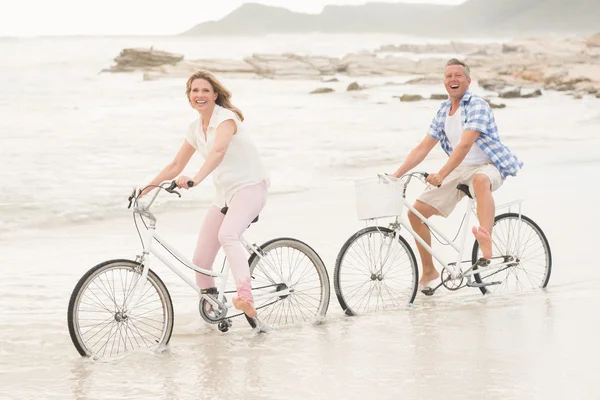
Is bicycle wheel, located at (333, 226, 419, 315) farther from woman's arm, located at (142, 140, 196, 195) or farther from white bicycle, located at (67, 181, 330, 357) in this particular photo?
woman's arm, located at (142, 140, 196, 195)

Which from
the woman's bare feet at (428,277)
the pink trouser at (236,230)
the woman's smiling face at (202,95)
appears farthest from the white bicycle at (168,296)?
the woman's bare feet at (428,277)

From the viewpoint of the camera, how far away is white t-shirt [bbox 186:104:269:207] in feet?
21.5

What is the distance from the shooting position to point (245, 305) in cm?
649

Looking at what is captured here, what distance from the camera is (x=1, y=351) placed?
21.4ft

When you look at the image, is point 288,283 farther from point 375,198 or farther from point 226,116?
point 226,116

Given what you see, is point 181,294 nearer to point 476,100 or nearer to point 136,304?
point 136,304

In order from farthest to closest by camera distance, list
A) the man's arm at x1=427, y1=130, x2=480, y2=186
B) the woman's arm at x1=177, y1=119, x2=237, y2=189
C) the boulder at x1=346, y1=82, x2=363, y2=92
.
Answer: the boulder at x1=346, y1=82, x2=363, y2=92
the man's arm at x1=427, y1=130, x2=480, y2=186
the woman's arm at x1=177, y1=119, x2=237, y2=189

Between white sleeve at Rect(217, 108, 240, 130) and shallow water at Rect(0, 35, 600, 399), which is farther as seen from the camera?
white sleeve at Rect(217, 108, 240, 130)

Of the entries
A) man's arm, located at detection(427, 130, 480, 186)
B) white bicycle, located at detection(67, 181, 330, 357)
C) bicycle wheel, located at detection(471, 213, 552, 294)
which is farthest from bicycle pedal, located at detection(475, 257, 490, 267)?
white bicycle, located at detection(67, 181, 330, 357)

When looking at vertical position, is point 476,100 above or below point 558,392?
above

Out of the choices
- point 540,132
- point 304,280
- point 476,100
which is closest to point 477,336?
point 304,280

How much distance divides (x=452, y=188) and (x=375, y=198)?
0.96 m

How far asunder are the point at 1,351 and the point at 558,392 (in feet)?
11.1

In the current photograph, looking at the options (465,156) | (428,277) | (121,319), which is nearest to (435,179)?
(465,156)
